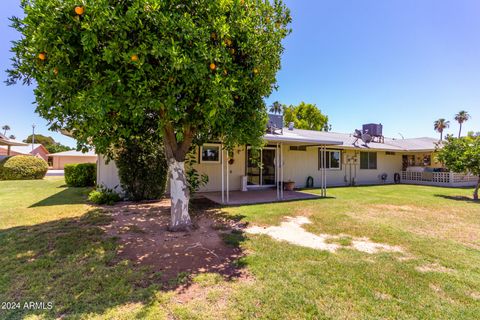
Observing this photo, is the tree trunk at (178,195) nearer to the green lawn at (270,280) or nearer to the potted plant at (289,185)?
the green lawn at (270,280)

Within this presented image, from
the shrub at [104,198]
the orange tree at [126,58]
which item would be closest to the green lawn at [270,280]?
the orange tree at [126,58]

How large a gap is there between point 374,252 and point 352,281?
1.43 metres

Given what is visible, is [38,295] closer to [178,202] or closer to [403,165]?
[178,202]

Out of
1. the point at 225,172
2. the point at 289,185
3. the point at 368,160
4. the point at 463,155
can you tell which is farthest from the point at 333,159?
the point at 225,172

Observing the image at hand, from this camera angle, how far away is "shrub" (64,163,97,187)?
1285 cm

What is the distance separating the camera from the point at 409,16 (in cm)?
867

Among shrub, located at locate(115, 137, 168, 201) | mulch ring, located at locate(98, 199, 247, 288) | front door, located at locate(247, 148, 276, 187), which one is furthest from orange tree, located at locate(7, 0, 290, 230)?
front door, located at locate(247, 148, 276, 187)

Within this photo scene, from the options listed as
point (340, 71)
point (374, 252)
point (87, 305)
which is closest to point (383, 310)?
point (374, 252)

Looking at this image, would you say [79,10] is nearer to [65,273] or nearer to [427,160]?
[65,273]

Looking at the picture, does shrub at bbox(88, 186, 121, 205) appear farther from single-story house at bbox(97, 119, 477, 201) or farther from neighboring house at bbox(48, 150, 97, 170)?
neighboring house at bbox(48, 150, 97, 170)

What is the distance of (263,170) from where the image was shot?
41.7ft

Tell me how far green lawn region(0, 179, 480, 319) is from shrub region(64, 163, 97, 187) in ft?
24.8

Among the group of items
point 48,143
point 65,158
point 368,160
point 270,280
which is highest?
point 48,143

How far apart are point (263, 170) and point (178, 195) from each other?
7.82 metres
